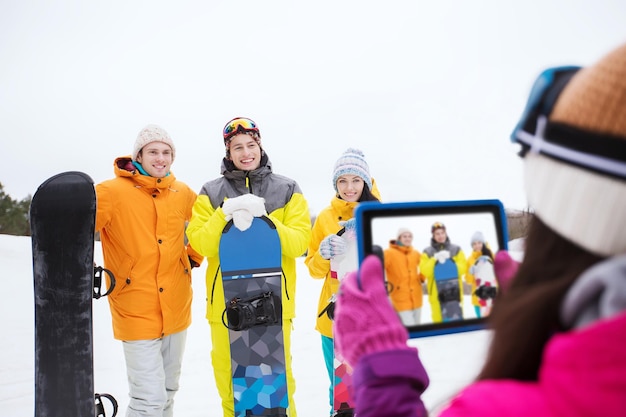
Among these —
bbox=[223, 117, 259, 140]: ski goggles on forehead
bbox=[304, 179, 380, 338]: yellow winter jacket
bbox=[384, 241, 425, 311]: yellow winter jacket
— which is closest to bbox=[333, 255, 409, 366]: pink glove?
bbox=[384, 241, 425, 311]: yellow winter jacket

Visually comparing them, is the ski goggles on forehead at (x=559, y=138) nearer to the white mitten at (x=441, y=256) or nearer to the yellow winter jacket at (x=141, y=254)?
Answer: the white mitten at (x=441, y=256)

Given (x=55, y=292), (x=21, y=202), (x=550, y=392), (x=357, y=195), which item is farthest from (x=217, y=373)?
(x=21, y=202)

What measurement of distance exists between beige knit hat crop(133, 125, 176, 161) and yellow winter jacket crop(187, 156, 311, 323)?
449 millimetres

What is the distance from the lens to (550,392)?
0.54 meters

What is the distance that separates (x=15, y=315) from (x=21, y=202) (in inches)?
729

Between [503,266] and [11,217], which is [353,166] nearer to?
[503,266]

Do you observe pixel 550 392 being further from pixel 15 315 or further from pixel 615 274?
pixel 15 315

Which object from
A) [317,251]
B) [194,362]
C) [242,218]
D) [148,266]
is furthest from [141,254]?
[194,362]

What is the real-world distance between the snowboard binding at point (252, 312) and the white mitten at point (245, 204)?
21.2 inches

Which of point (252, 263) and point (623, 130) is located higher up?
point (623, 130)

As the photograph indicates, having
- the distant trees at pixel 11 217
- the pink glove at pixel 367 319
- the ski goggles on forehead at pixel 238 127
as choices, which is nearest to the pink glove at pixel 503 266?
the pink glove at pixel 367 319

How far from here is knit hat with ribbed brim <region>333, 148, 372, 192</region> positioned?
303 centimetres

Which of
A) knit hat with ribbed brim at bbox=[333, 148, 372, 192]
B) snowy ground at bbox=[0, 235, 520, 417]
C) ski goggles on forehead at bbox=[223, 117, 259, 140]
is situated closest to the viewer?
snowy ground at bbox=[0, 235, 520, 417]

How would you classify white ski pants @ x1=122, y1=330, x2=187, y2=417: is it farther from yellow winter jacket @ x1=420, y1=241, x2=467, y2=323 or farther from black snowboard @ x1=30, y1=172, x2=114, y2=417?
yellow winter jacket @ x1=420, y1=241, x2=467, y2=323
